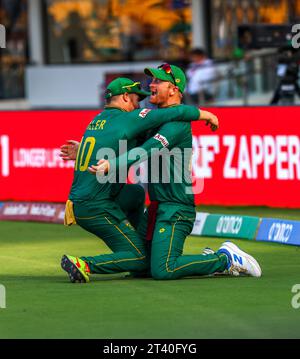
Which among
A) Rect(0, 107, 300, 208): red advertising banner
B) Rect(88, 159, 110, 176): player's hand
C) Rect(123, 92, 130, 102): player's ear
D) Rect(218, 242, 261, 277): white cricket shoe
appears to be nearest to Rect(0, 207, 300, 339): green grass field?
Rect(218, 242, 261, 277): white cricket shoe

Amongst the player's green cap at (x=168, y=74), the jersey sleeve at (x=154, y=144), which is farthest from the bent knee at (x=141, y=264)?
the player's green cap at (x=168, y=74)

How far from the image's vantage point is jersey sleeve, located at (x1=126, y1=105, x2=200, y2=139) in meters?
10.5

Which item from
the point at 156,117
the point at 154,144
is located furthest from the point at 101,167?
the point at 156,117

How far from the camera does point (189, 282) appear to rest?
34.4ft

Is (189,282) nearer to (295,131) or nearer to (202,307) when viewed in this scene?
(202,307)

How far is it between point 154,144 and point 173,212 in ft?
2.03

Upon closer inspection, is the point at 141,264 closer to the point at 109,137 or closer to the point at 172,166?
the point at 172,166

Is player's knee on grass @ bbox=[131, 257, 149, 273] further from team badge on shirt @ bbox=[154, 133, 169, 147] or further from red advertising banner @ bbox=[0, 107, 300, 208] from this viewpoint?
red advertising banner @ bbox=[0, 107, 300, 208]

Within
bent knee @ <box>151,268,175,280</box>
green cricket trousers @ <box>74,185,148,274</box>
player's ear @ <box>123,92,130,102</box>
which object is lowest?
bent knee @ <box>151,268,175,280</box>

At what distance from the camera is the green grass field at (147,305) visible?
8.23 m

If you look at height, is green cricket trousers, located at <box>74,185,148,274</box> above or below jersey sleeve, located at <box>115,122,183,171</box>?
below

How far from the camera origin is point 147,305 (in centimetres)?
A: 929

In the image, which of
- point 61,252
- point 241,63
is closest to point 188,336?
point 61,252

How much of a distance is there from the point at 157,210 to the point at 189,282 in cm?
70
